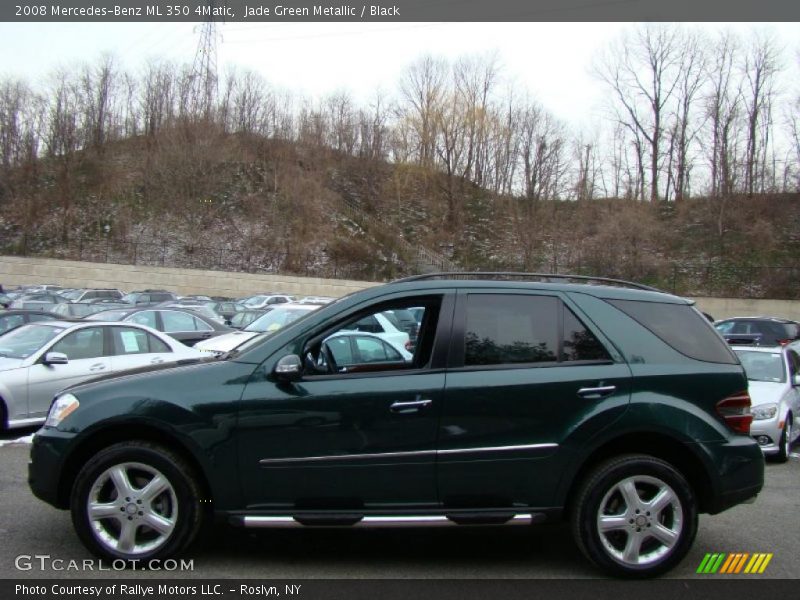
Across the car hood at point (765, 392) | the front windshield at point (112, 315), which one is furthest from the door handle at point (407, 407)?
the front windshield at point (112, 315)

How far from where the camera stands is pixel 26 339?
9844 millimetres

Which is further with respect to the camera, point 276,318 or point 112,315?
point 112,315

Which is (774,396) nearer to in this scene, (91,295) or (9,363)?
(9,363)

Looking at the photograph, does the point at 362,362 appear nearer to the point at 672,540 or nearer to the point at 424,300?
the point at 424,300

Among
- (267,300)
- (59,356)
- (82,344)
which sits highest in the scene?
(267,300)

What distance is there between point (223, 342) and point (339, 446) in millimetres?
9409

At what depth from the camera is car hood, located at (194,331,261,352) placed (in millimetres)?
12609

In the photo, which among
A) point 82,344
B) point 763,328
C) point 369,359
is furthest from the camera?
point 763,328

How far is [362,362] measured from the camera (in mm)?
5340

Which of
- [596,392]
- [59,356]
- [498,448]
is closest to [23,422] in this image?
[59,356]

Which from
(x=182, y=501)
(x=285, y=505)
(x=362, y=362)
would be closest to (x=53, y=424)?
(x=182, y=501)

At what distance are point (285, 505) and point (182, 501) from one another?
65 centimetres

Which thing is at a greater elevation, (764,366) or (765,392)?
(764,366)

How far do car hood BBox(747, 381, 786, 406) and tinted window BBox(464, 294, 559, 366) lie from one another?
5.49 meters
